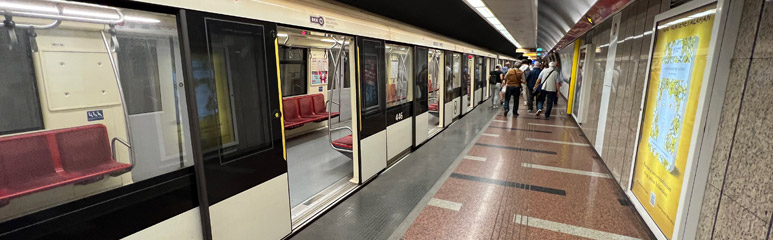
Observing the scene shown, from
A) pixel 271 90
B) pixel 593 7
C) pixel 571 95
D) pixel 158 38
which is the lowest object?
pixel 571 95

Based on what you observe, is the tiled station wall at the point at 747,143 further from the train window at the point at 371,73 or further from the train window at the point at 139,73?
the train window at the point at 139,73

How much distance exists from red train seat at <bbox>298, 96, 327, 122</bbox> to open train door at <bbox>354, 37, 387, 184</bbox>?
263cm

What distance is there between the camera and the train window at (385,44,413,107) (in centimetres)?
479

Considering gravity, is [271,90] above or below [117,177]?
above

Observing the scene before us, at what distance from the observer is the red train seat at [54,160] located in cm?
160

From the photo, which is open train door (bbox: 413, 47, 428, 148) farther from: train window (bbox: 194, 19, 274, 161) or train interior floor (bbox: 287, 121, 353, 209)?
train window (bbox: 194, 19, 274, 161)

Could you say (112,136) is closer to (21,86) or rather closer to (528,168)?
(21,86)

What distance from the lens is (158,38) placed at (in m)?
1.86

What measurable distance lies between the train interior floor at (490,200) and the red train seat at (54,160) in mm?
1599

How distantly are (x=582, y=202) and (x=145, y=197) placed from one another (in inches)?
152

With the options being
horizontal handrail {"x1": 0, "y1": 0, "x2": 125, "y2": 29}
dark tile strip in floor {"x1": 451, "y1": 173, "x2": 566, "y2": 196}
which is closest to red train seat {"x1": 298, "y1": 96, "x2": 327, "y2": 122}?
dark tile strip in floor {"x1": 451, "y1": 173, "x2": 566, "y2": 196}

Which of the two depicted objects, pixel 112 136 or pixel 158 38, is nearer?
pixel 158 38

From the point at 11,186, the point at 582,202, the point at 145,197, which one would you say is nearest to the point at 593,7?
the point at 582,202

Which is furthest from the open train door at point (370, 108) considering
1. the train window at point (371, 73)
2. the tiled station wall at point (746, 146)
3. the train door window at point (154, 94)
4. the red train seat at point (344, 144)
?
the tiled station wall at point (746, 146)
